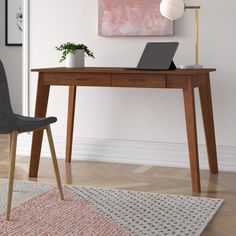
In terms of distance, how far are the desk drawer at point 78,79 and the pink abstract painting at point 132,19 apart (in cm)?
78

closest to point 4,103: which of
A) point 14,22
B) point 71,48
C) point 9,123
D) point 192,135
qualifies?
point 9,123

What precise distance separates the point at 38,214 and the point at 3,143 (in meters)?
2.52

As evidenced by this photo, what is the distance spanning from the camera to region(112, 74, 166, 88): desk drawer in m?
3.68

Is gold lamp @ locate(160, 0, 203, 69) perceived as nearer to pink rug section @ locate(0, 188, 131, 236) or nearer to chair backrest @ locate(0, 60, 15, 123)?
pink rug section @ locate(0, 188, 131, 236)

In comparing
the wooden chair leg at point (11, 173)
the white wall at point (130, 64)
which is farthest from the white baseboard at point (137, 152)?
the wooden chair leg at point (11, 173)

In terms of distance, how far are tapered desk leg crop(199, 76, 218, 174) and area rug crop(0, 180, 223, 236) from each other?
814 mm

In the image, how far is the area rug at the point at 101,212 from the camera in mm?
2797

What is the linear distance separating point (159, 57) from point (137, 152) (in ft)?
3.19

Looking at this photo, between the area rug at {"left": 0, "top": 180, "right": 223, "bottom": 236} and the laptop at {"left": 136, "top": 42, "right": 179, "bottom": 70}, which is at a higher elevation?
the laptop at {"left": 136, "top": 42, "right": 179, "bottom": 70}

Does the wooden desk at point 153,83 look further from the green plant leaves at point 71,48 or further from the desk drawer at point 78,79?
the green plant leaves at point 71,48

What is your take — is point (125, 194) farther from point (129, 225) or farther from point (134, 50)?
point (134, 50)

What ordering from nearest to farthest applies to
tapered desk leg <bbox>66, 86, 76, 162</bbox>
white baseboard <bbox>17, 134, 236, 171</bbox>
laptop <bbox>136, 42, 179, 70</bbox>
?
laptop <bbox>136, 42, 179, 70</bbox>, white baseboard <bbox>17, 134, 236, 171</bbox>, tapered desk leg <bbox>66, 86, 76, 162</bbox>

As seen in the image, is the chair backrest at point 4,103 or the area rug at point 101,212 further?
the chair backrest at point 4,103

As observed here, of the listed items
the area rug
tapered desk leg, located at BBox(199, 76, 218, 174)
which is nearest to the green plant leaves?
tapered desk leg, located at BBox(199, 76, 218, 174)
